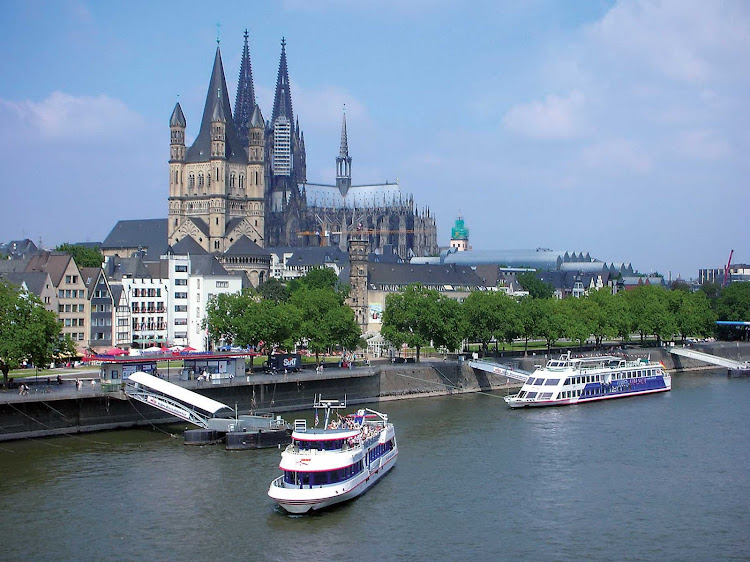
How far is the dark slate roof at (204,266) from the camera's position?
126 meters

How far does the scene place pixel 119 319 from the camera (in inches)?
4530

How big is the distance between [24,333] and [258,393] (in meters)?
17.7

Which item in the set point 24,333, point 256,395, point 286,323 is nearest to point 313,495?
point 24,333

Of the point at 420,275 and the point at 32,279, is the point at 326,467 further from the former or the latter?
the point at 420,275

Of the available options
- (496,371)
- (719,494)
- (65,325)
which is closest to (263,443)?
(719,494)

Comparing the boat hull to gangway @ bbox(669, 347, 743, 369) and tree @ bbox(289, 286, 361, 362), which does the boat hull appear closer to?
tree @ bbox(289, 286, 361, 362)

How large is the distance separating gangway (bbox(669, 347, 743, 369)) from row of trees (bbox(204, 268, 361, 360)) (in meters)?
41.4

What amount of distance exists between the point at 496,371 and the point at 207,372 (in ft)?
96.2

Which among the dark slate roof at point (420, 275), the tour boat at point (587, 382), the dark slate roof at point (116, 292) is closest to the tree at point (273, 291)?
the dark slate roof at point (420, 275)

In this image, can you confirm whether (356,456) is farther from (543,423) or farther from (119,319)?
(119,319)

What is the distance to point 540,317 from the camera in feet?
406

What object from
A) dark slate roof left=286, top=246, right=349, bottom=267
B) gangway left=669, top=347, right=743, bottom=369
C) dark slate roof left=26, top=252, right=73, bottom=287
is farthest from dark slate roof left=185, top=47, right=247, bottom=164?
gangway left=669, top=347, right=743, bottom=369

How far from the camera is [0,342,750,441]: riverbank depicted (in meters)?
68.9

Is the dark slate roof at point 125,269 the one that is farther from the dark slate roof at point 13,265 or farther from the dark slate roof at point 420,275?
the dark slate roof at point 420,275
